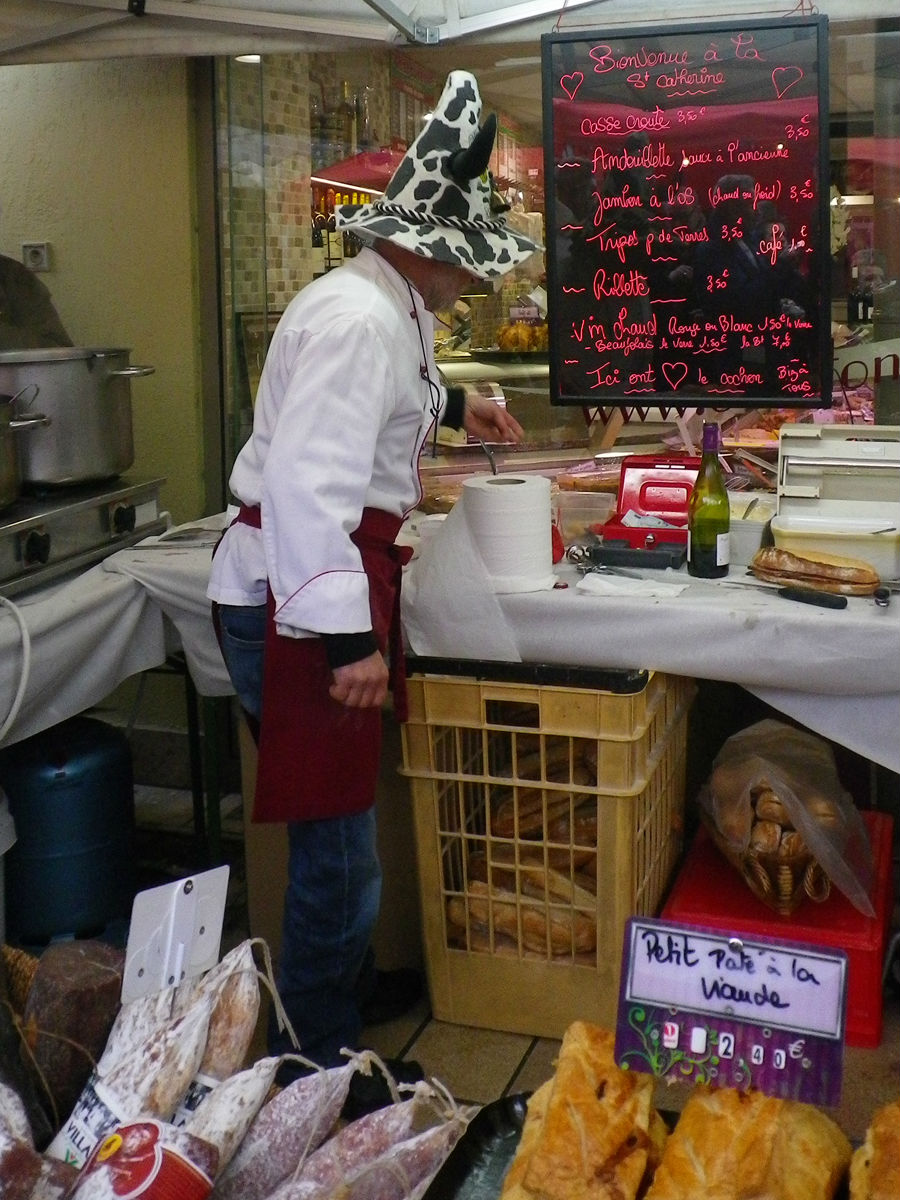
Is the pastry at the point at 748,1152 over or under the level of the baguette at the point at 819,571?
under

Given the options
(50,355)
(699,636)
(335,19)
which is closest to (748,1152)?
(699,636)

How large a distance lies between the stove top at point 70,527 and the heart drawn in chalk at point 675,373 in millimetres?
1418

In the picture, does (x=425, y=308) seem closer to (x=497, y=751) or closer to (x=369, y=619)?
(x=369, y=619)

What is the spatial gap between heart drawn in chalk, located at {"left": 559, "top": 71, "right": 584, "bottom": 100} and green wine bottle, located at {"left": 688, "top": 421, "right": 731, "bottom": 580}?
0.94 m

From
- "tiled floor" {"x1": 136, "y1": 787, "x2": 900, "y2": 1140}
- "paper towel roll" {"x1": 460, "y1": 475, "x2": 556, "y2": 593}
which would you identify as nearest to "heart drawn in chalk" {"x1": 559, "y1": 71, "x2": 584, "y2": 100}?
"paper towel roll" {"x1": 460, "y1": 475, "x2": 556, "y2": 593}

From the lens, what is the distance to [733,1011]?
133 centimetres

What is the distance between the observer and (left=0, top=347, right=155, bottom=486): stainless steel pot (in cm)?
299

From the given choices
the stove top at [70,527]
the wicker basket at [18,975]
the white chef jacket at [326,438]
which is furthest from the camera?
the stove top at [70,527]

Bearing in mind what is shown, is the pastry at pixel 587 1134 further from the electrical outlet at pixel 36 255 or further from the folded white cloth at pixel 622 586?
the electrical outlet at pixel 36 255

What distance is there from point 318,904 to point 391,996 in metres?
0.61

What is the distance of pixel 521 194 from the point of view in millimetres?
3816

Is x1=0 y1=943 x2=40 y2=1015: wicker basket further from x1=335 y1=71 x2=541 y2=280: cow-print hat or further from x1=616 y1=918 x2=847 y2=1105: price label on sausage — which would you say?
x1=335 y1=71 x2=541 y2=280: cow-print hat

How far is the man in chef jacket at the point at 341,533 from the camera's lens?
86.4 inches

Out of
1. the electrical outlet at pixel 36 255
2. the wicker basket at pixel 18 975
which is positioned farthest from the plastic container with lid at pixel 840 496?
the electrical outlet at pixel 36 255
